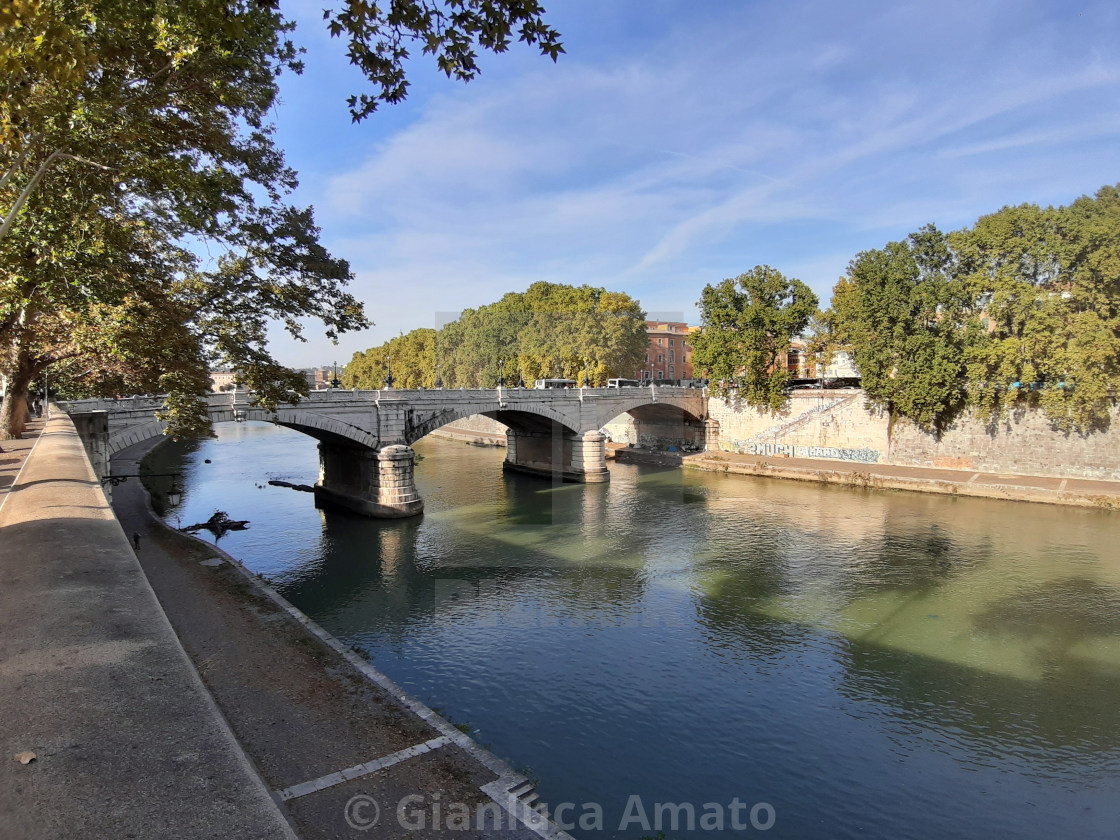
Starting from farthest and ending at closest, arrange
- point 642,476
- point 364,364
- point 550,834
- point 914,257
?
1. point 364,364
2. point 642,476
3. point 914,257
4. point 550,834

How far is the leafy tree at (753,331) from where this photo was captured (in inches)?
1615

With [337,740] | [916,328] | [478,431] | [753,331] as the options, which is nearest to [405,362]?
[478,431]

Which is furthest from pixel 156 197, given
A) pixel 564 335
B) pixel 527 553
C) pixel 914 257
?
pixel 564 335

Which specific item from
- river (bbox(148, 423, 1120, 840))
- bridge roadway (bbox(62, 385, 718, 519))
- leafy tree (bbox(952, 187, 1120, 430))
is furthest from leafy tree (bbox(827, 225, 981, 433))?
bridge roadway (bbox(62, 385, 718, 519))

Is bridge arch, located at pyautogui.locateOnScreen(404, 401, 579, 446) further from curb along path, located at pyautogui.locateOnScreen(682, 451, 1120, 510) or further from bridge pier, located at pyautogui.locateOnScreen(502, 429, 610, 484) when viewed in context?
curb along path, located at pyautogui.locateOnScreen(682, 451, 1120, 510)

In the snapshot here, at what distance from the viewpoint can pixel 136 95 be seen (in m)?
8.55

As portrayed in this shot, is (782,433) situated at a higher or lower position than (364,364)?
lower

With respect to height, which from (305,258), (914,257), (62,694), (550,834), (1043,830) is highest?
(914,257)

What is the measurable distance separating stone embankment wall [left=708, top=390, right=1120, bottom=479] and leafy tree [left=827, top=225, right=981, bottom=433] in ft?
5.11

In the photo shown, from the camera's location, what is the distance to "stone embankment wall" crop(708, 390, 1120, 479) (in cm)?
3042

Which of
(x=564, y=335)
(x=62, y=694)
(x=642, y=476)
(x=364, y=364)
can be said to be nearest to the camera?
(x=62, y=694)

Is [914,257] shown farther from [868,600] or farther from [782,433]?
[868,600]

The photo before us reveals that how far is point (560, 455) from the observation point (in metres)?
40.3

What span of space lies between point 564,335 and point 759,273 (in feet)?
58.4
